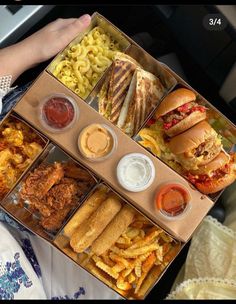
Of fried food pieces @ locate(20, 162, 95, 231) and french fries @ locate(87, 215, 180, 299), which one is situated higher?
fried food pieces @ locate(20, 162, 95, 231)

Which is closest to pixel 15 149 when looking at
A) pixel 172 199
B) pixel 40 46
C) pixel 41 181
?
pixel 41 181

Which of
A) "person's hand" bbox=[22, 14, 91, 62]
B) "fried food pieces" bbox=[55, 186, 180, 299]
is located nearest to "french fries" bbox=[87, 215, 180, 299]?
"fried food pieces" bbox=[55, 186, 180, 299]

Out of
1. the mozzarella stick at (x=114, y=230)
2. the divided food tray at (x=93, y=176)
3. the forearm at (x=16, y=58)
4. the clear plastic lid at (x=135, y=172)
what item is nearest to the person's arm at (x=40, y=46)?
the forearm at (x=16, y=58)

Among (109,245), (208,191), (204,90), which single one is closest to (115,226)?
(109,245)

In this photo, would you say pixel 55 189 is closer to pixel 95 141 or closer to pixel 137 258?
pixel 95 141

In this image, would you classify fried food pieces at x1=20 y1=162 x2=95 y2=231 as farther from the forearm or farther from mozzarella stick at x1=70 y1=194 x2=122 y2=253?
the forearm

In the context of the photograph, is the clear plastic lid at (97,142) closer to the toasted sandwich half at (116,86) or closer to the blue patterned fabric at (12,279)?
the toasted sandwich half at (116,86)

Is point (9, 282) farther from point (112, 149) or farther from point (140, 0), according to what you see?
point (140, 0)
